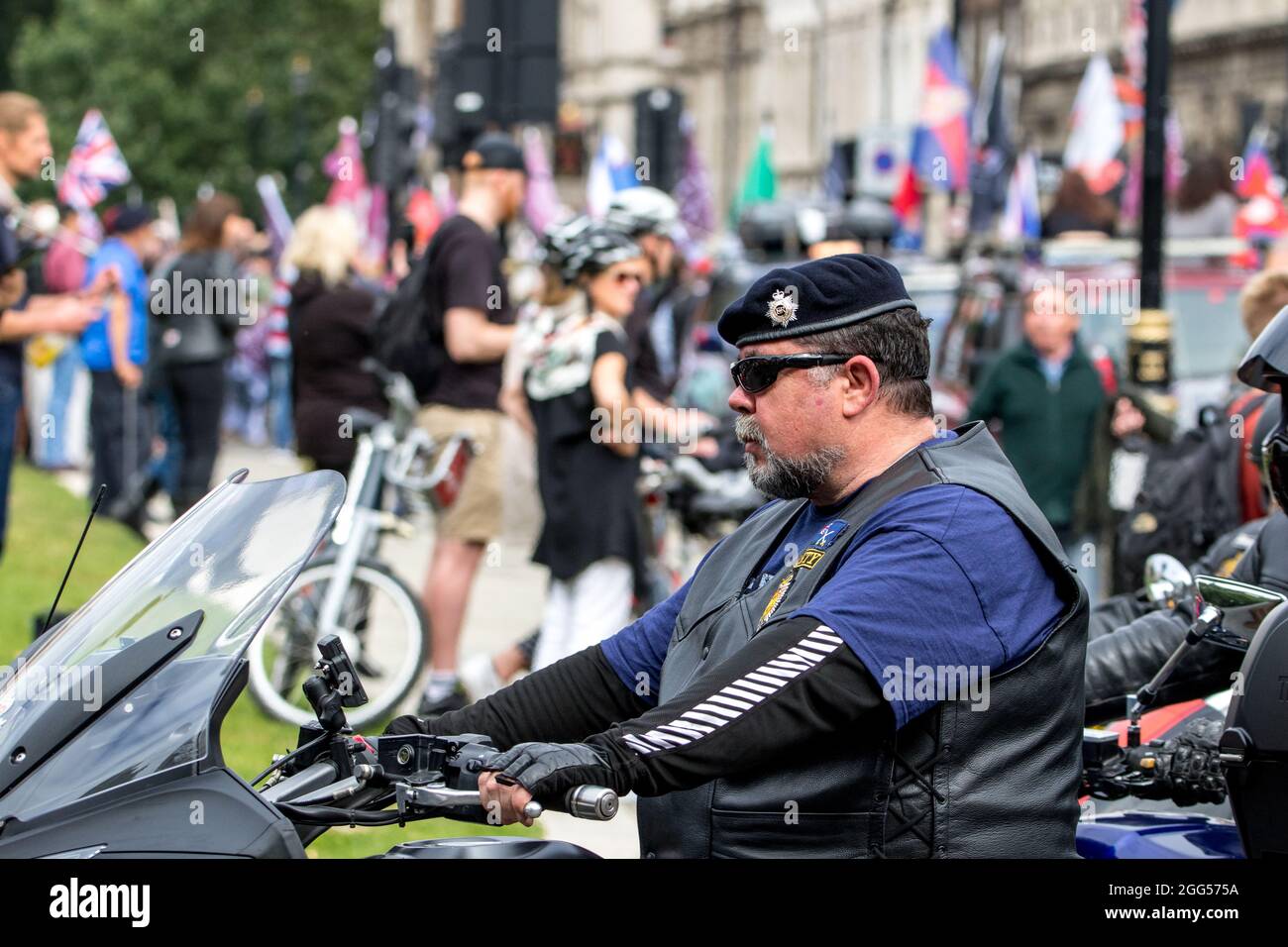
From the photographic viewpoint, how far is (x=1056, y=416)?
873 cm

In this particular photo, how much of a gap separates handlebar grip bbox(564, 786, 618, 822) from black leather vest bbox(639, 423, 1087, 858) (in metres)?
0.32

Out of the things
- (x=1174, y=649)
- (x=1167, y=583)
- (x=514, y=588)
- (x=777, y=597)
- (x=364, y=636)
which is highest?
(x=777, y=597)

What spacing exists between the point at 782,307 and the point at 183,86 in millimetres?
55424

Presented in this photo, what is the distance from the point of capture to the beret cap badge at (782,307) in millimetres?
3082

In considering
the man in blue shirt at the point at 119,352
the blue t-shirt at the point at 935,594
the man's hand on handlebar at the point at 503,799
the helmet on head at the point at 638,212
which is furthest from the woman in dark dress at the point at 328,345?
the man's hand on handlebar at the point at 503,799

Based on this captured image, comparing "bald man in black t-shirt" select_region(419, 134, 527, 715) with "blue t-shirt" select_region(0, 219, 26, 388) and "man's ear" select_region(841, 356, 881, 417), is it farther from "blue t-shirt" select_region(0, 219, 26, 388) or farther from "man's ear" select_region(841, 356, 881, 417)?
"man's ear" select_region(841, 356, 881, 417)

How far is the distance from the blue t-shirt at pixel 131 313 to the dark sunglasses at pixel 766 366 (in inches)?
409

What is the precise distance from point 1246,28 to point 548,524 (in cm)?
2804

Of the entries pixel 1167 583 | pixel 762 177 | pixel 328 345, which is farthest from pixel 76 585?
pixel 762 177

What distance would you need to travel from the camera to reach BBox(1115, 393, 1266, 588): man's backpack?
6.77 meters

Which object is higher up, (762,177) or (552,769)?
(762,177)

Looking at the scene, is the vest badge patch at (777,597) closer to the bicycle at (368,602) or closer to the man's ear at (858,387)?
the man's ear at (858,387)

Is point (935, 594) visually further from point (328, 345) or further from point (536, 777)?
point (328, 345)

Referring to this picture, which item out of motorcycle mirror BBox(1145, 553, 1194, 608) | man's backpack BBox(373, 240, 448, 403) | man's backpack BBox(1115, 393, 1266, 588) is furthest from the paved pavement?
man's backpack BBox(1115, 393, 1266, 588)
